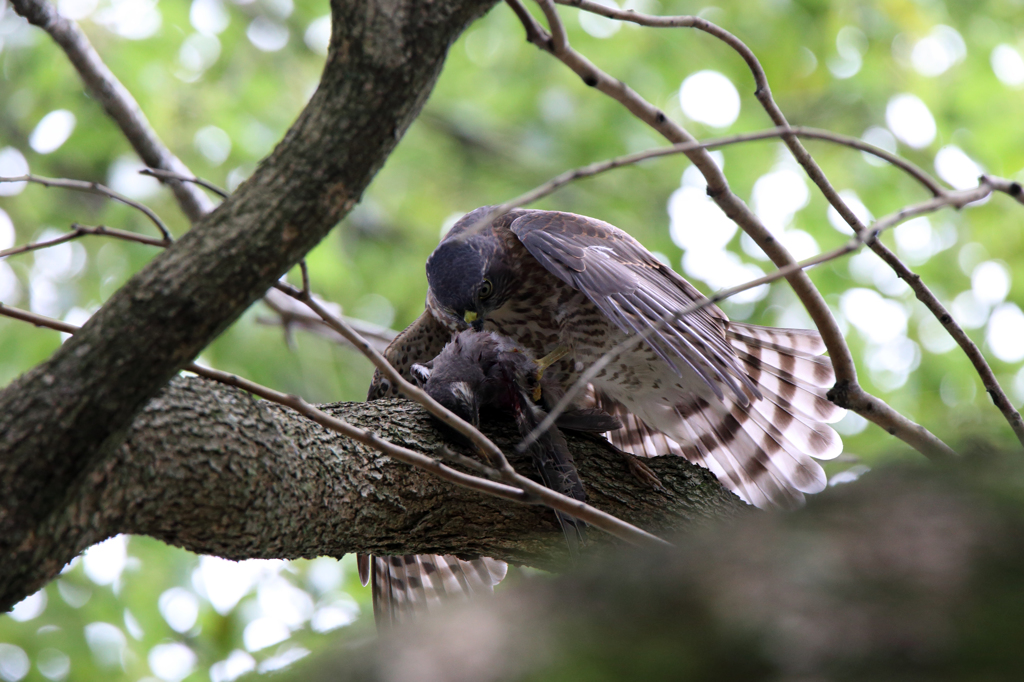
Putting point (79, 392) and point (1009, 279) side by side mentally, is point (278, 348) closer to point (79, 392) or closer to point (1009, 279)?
point (79, 392)

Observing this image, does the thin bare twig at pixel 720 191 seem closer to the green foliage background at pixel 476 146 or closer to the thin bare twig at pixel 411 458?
the thin bare twig at pixel 411 458

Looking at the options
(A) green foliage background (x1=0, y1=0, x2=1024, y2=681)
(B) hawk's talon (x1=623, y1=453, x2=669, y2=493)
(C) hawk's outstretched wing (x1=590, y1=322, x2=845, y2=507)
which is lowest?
(B) hawk's talon (x1=623, y1=453, x2=669, y2=493)

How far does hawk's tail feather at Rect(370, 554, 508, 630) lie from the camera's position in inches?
127

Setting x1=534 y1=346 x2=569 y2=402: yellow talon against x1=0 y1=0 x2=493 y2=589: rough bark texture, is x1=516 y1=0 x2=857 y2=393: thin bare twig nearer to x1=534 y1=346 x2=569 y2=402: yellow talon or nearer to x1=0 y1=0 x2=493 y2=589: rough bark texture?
x1=0 y1=0 x2=493 y2=589: rough bark texture

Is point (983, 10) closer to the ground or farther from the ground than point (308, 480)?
farther from the ground

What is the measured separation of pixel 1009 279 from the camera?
194 inches

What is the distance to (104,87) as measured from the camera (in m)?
3.05

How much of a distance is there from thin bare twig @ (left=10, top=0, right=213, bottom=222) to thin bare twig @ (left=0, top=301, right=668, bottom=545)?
57.1 inches

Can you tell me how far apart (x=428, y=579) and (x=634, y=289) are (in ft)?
4.85

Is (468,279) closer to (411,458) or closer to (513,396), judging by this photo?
(513,396)

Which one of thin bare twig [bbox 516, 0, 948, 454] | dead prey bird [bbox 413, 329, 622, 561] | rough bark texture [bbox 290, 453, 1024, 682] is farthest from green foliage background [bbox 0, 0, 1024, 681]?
rough bark texture [bbox 290, 453, 1024, 682]

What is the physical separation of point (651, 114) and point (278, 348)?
2960 millimetres

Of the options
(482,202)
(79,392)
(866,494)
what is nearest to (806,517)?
(866,494)

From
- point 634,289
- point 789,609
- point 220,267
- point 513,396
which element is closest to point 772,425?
point 634,289
